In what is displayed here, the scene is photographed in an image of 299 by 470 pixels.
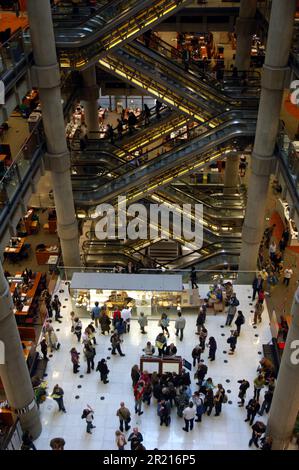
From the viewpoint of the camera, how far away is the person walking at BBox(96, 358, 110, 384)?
48.8ft

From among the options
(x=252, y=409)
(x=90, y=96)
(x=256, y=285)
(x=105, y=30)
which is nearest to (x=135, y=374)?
(x=252, y=409)

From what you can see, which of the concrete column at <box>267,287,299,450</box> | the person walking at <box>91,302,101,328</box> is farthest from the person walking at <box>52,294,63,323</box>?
the concrete column at <box>267,287,299,450</box>

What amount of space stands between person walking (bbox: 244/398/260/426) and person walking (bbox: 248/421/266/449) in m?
0.40

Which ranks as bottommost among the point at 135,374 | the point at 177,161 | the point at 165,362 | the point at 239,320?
the point at 239,320

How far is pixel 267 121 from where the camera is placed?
52.9 feet

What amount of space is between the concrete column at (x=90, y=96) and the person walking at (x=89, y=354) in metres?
13.1

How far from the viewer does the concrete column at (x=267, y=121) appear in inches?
555

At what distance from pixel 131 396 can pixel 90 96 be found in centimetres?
1500

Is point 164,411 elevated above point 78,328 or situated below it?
above

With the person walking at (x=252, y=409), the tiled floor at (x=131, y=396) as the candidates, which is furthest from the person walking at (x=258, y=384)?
the tiled floor at (x=131, y=396)

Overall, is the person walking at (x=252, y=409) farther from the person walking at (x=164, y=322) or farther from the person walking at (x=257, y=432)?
the person walking at (x=164, y=322)

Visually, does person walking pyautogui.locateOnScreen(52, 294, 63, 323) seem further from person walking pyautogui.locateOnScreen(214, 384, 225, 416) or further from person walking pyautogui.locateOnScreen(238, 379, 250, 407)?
person walking pyautogui.locateOnScreen(238, 379, 250, 407)

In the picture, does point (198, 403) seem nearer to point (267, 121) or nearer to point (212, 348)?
point (212, 348)

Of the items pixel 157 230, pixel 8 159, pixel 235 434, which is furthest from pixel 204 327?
pixel 8 159
